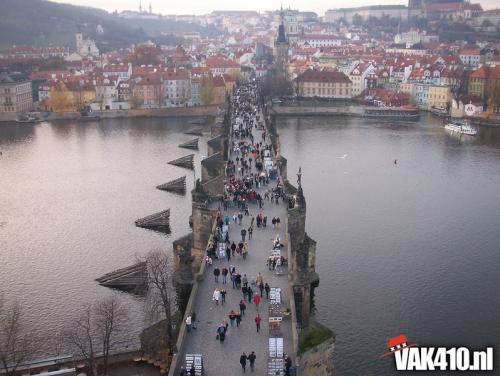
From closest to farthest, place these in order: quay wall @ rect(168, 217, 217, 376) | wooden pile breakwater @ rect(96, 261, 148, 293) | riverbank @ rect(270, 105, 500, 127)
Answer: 1. quay wall @ rect(168, 217, 217, 376)
2. wooden pile breakwater @ rect(96, 261, 148, 293)
3. riverbank @ rect(270, 105, 500, 127)

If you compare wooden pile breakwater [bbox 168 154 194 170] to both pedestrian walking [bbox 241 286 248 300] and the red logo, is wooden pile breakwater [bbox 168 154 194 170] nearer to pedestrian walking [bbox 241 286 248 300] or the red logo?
the red logo

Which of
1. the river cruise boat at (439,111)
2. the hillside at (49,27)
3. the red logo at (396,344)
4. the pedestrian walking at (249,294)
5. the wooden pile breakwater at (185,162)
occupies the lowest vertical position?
the red logo at (396,344)

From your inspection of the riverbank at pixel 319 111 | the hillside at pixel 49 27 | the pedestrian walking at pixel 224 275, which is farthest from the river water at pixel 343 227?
the hillside at pixel 49 27

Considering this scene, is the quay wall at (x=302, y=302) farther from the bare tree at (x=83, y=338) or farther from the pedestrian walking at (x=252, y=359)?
the bare tree at (x=83, y=338)

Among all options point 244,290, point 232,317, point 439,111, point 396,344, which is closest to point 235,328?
point 232,317

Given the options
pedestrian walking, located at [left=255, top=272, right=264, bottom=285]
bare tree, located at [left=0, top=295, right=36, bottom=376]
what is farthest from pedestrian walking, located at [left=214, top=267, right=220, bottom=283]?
bare tree, located at [left=0, top=295, right=36, bottom=376]

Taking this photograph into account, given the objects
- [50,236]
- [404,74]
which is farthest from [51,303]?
[404,74]
